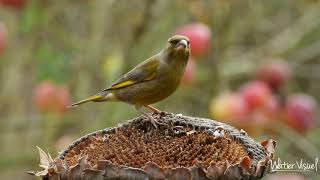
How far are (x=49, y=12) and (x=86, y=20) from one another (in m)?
0.28

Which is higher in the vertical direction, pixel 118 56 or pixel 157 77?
pixel 118 56

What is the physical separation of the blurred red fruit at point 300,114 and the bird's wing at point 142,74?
110 inches

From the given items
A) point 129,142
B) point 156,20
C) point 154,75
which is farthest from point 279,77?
point 129,142

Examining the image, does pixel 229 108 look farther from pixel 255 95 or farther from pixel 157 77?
pixel 157 77

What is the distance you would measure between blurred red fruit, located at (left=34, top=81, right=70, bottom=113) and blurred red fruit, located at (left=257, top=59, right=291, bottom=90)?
1.39 metres

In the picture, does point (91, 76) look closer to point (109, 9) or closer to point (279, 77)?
point (109, 9)

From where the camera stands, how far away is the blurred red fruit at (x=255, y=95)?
18.9ft

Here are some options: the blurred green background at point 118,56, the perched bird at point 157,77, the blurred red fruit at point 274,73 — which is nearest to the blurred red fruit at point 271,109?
the blurred green background at point 118,56

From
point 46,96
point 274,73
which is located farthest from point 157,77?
point 274,73

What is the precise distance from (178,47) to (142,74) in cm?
18

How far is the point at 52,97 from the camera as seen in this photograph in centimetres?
574

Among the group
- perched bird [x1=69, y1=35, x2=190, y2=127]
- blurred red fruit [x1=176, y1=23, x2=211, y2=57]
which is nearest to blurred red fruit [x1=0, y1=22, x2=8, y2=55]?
blurred red fruit [x1=176, y1=23, x2=211, y2=57]

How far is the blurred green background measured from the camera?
234 inches

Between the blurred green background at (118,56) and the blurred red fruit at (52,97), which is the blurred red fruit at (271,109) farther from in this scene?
the blurred red fruit at (52,97)
